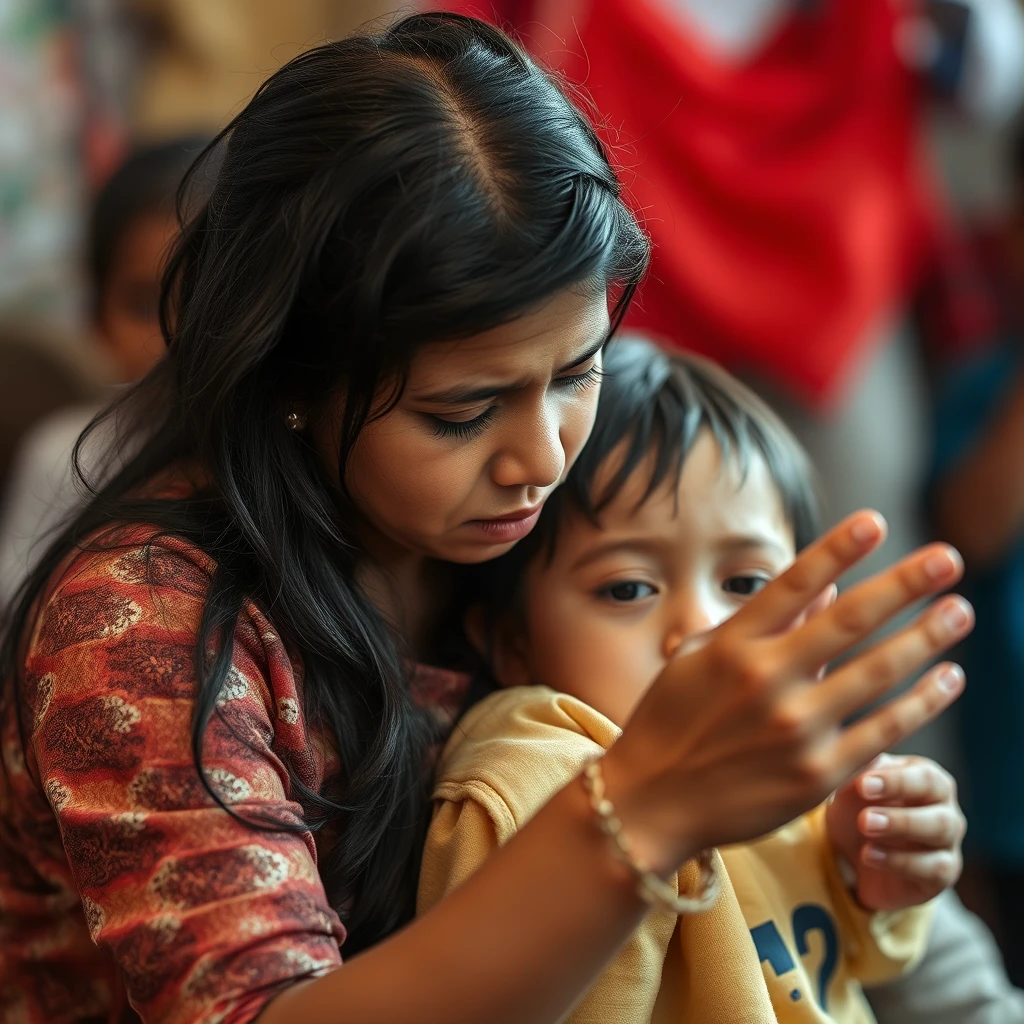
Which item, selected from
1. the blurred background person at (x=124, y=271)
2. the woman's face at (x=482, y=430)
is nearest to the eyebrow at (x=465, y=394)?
the woman's face at (x=482, y=430)

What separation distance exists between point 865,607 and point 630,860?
0.16 m

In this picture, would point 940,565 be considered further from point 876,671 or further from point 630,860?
point 630,860

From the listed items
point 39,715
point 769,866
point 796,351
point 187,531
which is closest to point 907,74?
point 796,351

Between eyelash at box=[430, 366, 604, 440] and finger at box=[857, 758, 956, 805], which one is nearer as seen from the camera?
eyelash at box=[430, 366, 604, 440]

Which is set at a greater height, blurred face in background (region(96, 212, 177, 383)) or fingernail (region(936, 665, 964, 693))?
fingernail (region(936, 665, 964, 693))

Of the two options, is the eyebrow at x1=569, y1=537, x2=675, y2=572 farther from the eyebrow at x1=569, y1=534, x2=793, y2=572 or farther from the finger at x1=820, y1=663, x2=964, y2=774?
the finger at x1=820, y1=663, x2=964, y2=774

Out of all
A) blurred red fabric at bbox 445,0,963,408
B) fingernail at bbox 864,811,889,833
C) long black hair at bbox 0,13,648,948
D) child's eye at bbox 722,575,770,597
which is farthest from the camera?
blurred red fabric at bbox 445,0,963,408

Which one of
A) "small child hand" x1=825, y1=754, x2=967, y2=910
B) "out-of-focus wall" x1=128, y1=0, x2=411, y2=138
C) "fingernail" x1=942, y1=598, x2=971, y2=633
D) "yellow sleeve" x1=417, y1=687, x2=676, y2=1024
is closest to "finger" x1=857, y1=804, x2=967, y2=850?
"small child hand" x1=825, y1=754, x2=967, y2=910

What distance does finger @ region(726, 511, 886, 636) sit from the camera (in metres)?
0.56

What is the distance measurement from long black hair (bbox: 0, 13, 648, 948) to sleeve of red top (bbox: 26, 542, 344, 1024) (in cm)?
2

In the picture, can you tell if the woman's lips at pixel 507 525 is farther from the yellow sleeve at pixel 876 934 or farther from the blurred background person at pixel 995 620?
the blurred background person at pixel 995 620

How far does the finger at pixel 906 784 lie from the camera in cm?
81

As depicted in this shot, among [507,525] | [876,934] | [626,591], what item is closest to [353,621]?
[507,525]

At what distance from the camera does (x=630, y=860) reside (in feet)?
1.83
